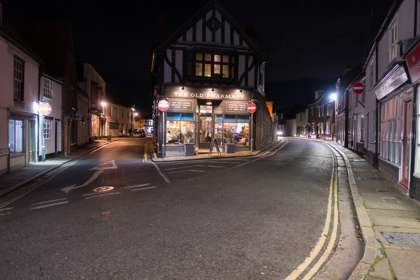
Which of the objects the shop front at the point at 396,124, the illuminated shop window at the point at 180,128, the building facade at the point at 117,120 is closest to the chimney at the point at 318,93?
the building facade at the point at 117,120

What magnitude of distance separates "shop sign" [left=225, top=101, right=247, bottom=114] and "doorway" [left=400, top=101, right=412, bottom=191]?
17082 millimetres

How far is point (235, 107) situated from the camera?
93.2 ft

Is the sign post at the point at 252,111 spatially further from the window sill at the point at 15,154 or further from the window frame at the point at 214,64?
the window sill at the point at 15,154

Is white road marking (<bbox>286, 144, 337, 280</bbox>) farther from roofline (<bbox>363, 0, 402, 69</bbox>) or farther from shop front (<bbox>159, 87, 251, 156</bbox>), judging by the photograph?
shop front (<bbox>159, 87, 251, 156</bbox>)

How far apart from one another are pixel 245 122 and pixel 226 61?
16.7 feet

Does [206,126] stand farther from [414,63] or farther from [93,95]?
[93,95]

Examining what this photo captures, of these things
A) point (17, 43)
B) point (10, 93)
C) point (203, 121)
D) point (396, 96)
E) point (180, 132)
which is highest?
point (17, 43)

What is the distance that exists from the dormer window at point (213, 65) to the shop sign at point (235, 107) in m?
2.09

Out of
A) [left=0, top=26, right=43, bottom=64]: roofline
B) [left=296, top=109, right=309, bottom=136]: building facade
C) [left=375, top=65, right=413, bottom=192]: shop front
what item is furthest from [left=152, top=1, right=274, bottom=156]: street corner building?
[left=296, top=109, right=309, bottom=136]: building facade

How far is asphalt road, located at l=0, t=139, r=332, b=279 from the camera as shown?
516 cm

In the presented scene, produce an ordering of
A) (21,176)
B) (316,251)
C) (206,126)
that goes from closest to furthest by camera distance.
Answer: (316,251) → (21,176) → (206,126)

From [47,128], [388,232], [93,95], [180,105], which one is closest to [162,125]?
[180,105]

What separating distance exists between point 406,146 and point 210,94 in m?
17.4

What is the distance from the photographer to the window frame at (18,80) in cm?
1754
